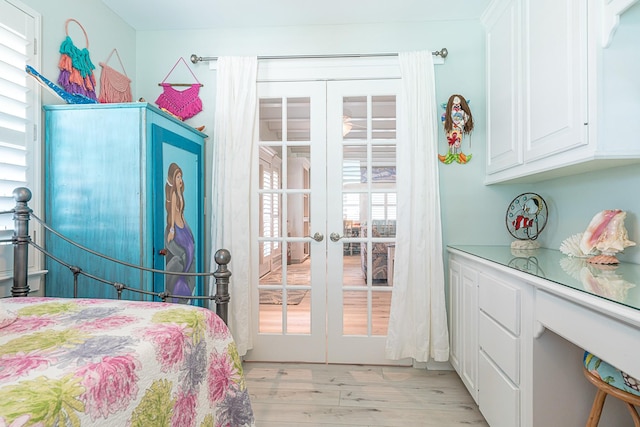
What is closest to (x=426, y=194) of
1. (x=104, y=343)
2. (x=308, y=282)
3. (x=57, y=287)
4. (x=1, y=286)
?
(x=308, y=282)

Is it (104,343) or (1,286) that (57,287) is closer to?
(1,286)

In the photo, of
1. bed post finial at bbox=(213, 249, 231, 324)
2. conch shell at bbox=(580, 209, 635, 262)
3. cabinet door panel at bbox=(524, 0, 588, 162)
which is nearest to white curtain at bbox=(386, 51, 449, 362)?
cabinet door panel at bbox=(524, 0, 588, 162)

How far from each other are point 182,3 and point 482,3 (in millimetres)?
2040

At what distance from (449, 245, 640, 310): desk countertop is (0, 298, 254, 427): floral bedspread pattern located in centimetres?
126

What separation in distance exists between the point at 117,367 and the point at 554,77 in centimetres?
206

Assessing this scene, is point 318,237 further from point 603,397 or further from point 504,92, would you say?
point 603,397

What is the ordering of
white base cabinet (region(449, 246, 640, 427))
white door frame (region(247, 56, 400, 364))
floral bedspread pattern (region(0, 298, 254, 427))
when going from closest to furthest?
floral bedspread pattern (region(0, 298, 254, 427)), white base cabinet (region(449, 246, 640, 427)), white door frame (region(247, 56, 400, 364))

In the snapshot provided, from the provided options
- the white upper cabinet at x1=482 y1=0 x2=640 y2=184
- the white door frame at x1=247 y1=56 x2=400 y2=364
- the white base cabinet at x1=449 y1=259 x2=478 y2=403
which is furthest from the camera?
the white door frame at x1=247 y1=56 x2=400 y2=364

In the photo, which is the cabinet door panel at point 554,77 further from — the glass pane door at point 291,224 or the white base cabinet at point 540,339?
the glass pane door at point 291,224

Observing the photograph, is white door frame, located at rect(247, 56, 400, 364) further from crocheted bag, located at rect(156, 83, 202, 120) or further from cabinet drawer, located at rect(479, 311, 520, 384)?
cabinet drawer, located at rect(479, 311, 520, 384)

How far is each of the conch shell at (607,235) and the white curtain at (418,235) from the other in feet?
3.11

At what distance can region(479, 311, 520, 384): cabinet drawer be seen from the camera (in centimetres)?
154

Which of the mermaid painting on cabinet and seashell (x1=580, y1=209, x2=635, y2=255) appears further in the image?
the mermaid painting on cabinet

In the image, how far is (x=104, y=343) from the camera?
40.8 inches
